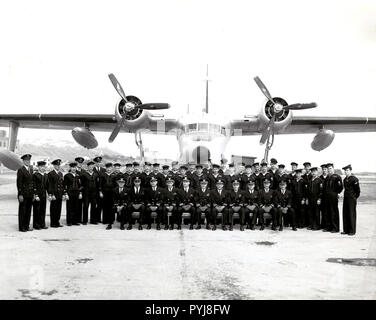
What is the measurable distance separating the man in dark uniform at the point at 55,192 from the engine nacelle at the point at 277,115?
8.23m

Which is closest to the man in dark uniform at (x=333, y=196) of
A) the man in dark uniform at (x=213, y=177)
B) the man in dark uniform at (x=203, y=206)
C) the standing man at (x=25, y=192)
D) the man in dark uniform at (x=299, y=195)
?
the man in dark uniform at (x=299, y=195)

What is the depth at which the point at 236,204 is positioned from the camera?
935 cm

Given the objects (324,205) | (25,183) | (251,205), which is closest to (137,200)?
(25,183)

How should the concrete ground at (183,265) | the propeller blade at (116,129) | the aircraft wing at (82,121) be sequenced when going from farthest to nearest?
the aircraft wing at (82,121), the propeller blade at (116,129), the concrete ground at (183,265)

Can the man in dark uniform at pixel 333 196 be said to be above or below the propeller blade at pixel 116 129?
below

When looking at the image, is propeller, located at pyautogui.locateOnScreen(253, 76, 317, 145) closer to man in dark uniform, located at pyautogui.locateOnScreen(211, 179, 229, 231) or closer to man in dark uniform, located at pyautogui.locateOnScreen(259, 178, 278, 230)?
man in dark uniform, located at pyautogui.locateOnScreen(259, 178, 278, 230)

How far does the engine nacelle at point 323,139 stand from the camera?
51.9 ft

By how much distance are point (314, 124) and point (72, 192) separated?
1168 cm

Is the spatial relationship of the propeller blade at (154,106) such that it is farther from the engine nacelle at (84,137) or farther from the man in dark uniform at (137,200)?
the man in dark uniform at (137,200)

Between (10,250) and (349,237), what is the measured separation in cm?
671

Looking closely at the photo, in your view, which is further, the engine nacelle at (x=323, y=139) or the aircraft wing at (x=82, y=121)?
the engine nacelle at (x=323, y=139)

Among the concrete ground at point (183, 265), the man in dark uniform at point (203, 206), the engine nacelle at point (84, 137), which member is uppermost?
the engine nacelle at point (84, 137)
